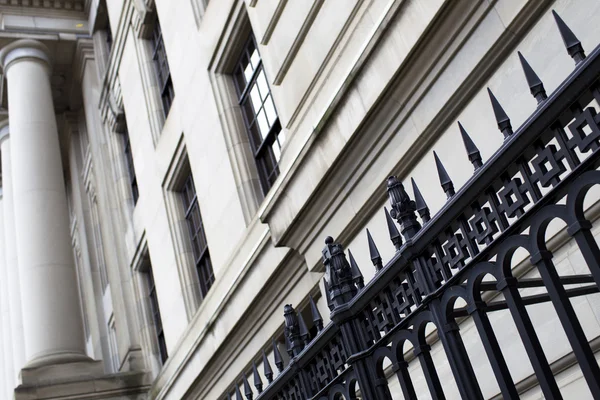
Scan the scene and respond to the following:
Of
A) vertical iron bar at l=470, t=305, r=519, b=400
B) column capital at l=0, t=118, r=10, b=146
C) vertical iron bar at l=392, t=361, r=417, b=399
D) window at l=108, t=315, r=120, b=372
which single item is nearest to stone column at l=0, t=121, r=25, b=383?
column capital at l=0, t=118, r=10, b=146

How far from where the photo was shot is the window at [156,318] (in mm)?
23359

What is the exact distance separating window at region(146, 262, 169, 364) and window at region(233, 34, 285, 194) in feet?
31.3

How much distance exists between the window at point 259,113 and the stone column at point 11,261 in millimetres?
21244

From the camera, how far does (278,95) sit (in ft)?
38.1

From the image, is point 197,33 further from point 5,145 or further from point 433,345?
point 5,145

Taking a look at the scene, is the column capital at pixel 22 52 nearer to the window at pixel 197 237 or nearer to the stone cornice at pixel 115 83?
the stone cornice at pixel 115 83

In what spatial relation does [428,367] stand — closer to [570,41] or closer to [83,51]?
[570,41]

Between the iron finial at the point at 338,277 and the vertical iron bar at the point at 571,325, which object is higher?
the iron finial at the point at 338,277

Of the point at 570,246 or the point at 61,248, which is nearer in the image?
the point at 570,246

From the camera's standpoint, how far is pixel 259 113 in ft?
50.8

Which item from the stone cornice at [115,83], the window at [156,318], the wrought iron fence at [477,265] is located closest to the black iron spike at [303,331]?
the wrought iron fence at [477,265]

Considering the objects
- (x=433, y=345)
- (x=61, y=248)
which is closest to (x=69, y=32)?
(x=61, y=248)

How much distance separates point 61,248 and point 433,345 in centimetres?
1909

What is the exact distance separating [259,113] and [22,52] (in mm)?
17044
